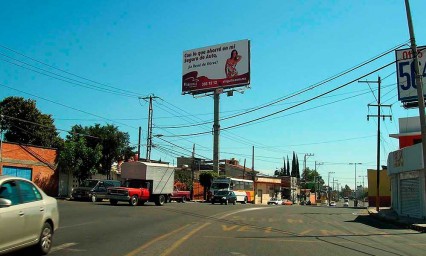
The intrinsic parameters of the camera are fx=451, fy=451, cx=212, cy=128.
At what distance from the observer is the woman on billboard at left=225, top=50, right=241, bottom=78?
209ft

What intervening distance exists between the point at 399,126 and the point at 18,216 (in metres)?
41.4

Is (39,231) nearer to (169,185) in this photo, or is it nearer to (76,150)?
(169,185)

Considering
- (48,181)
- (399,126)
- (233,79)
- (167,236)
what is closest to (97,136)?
(48,181)

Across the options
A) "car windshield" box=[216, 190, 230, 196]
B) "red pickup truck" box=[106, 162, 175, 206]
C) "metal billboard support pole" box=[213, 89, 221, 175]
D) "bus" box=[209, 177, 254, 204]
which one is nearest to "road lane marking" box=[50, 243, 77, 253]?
"red pickup truck" box=[106, 162, 175, 206]

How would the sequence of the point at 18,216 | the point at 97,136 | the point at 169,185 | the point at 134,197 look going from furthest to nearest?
the point at 97,136, the point at 169,185, the point at 134,197, the point at 18,216

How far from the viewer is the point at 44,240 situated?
374 inches

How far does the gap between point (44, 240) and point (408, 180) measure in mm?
25800

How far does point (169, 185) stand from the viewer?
39188 millimetres

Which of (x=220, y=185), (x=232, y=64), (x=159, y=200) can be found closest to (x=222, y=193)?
(x=220, y=185)

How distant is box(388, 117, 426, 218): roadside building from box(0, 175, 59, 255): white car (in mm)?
21610

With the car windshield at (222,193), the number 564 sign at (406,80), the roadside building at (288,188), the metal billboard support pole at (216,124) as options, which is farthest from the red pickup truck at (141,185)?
the roadside building at (288,188)

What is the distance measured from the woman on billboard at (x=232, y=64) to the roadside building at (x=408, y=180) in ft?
107

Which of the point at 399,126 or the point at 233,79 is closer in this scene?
the point at 399,126

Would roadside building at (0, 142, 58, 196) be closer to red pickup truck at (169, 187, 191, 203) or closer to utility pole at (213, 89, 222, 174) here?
red pickup truck at (169, 187, 191, 203)
